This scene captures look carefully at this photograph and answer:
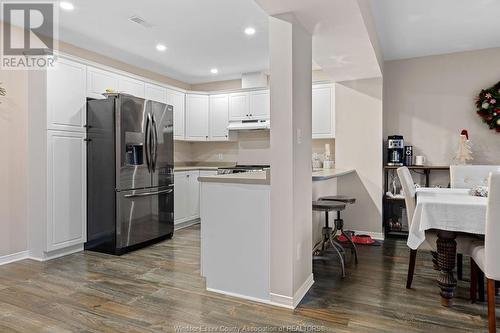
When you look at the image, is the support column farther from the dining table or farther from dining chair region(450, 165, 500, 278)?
dining chair region(450, 165, 500, 278)

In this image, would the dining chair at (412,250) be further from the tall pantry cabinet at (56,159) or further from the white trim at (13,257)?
the white trim at (13,257)

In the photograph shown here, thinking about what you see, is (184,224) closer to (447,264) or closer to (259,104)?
(259,104)

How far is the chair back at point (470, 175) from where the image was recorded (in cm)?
342

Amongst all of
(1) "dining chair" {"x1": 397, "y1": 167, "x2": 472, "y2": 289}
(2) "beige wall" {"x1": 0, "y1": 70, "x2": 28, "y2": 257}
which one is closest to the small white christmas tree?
(1) "dining chair" {"x1": 397, "y1": 167, "x2": 472, "y2": 289}

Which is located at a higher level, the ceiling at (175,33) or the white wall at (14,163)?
the ceiling at (175,33)

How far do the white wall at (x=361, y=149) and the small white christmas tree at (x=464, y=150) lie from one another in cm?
101

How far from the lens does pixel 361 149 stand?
15.2 ft

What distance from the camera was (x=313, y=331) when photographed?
2.07 metres

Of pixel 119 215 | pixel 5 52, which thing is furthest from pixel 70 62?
pixel 119 215

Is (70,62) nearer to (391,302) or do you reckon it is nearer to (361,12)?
(361,12)

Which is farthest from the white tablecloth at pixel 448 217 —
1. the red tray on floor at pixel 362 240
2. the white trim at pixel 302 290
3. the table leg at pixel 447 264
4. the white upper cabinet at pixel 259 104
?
the white upper cabinet at pixel 259 104

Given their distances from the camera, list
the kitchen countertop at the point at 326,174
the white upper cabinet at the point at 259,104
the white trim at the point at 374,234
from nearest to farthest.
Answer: the kitchen countertop at the point at 326,174 → the white trim at the point at 374,234 → the white upper cabinet at the point at 259,104

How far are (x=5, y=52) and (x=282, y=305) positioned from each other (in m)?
3.95

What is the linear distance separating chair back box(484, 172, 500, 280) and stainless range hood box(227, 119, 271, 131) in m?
3.69
